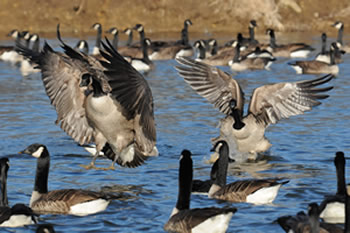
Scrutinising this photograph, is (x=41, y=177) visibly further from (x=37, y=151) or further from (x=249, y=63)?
(x=249, y=63)

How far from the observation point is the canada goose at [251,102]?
14.7 meters

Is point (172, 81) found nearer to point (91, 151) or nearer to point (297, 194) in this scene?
point (91, 151)

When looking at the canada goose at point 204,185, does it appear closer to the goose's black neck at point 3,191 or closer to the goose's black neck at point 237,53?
the goose's black neck at point 3,191

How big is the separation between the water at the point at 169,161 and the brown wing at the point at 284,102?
2.57 ft

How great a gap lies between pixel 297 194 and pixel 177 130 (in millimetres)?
6276

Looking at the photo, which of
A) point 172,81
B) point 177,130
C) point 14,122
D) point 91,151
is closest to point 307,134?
point 177,130

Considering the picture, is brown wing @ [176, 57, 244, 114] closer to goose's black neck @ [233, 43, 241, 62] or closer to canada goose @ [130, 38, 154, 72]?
Answer: canada goose @ [130, 38, 154, 72]

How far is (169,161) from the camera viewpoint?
14.3 m

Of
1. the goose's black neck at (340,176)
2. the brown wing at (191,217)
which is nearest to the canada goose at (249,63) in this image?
the goose's black neck at (340,176)

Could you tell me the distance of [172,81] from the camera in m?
26.4

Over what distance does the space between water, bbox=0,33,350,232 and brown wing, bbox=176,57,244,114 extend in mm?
1039

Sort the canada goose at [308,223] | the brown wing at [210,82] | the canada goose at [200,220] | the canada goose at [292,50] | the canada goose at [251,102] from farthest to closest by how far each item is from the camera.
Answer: the canada goose at [292,50]
the brown wing at [210,82]
the canada goose at [251,102]
the canada goose at [200,220]
the canada goose at [308,223]

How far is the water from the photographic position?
1041cm

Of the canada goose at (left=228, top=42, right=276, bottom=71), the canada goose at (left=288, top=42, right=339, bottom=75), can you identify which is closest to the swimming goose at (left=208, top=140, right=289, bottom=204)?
the canada goose at (left=288, top=42, right=339, bottom=75)
